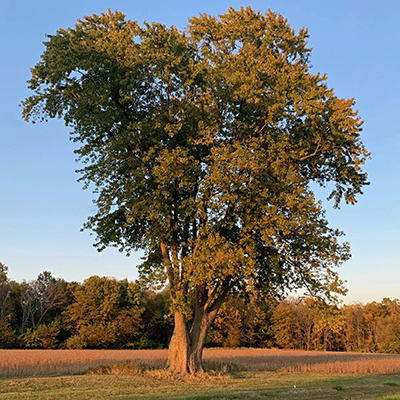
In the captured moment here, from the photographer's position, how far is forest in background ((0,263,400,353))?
62125 millimetres

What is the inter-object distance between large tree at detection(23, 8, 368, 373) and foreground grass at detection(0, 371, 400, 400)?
2698 millimetres

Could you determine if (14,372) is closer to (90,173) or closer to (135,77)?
(90,173)

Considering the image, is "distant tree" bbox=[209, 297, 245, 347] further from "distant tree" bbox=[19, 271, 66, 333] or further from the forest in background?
"distant tree" bbox=[19, 271, 66, 333]

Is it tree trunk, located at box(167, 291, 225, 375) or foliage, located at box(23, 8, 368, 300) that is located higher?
foliage, located at box(23, 8, 368, 300)

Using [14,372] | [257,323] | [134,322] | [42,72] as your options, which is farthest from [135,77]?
[257,323]

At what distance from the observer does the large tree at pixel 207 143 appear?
18.9 metres

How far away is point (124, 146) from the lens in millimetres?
20516

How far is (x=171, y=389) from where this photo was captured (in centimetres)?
1582

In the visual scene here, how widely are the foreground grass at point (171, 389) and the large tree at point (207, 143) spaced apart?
8.85 feet

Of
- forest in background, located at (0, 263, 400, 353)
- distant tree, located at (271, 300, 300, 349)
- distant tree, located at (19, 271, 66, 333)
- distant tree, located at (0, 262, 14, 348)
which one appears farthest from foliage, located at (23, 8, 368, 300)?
distant tree, located at (271, 300, 300, 349)

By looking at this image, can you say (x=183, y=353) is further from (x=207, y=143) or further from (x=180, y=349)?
(x=207, y=143)

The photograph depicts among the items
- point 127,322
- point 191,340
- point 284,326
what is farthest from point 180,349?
point 284,326

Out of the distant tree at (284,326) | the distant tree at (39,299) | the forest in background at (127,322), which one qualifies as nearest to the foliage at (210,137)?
the forest in background at (127,322)

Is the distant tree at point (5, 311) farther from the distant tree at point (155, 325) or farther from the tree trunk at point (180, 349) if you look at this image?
the tree trunk at point (180, 349)
